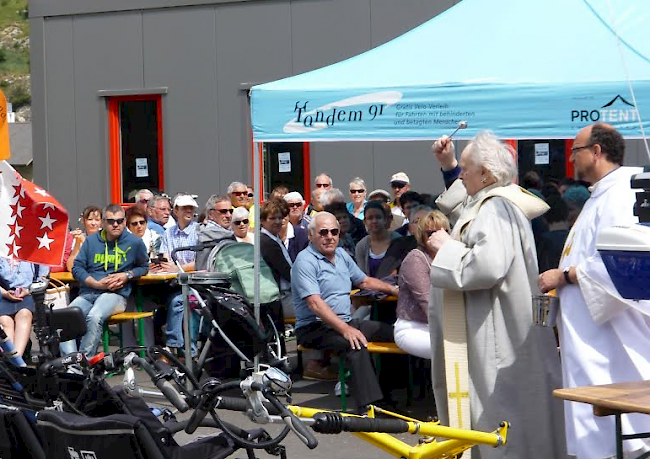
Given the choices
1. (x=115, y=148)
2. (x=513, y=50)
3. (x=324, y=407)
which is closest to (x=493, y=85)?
(x=513, y=50)

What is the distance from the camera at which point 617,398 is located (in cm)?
429

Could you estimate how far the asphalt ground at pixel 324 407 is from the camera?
7.25 metres

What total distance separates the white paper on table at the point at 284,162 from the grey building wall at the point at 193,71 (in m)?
0.50

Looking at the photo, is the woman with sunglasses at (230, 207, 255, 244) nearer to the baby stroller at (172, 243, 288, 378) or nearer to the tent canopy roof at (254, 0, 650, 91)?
the baby stroller at (172, 243, 288, 378)

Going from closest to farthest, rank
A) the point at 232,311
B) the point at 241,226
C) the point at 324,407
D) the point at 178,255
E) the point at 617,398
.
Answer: the point at 617,398 < the point at 324,407 < the point at 232,311 < the point at 241,226 < the point at 178,255

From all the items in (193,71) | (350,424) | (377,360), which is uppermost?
(193,71)

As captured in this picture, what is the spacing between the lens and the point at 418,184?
15766mm

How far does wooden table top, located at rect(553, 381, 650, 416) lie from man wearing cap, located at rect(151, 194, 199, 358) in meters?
6.34

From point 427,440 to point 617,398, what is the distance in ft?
3.09

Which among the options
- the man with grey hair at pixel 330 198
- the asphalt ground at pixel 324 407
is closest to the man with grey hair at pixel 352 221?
the man with grey hair at pixel 330 198

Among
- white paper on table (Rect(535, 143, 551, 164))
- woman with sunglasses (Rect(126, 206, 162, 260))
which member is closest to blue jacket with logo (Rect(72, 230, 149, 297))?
woman with sunglasses (Rect(126, 206, 162, 260))

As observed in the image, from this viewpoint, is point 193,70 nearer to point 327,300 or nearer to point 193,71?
point 193,71

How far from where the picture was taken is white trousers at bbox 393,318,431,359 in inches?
301

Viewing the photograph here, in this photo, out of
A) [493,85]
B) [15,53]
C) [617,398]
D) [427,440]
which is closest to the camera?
[427,440]
